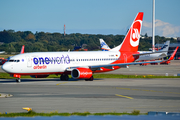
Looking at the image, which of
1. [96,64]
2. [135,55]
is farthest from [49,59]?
[135,55]

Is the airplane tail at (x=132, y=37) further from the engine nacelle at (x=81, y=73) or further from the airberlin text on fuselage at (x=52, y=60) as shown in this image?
the airberlin text on fuselage at (x=52, y=60)

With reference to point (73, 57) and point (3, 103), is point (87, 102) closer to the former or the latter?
point (3, 103)

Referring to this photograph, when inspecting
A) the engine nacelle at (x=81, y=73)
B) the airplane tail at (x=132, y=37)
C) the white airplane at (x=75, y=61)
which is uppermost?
the airplane tail at (x=132, y=37)

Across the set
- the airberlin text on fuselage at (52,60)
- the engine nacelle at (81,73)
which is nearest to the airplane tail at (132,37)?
the engine nacelle at (81,73)

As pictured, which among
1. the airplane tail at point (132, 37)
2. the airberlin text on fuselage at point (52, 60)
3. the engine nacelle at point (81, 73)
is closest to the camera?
the airberlin text on fuselage at point (52, 60)

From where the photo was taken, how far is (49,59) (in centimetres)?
4066

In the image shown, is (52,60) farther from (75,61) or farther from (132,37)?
(132,37)

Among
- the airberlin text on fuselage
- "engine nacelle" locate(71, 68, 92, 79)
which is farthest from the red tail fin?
the airberlin text on fuselage

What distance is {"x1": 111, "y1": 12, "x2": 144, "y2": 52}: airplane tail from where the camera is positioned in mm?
48469

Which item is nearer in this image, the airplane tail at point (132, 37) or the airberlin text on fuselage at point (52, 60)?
the airberlin text on fuselage at point (52, 60)

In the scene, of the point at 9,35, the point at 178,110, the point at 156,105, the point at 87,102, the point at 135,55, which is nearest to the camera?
the point at 178,110

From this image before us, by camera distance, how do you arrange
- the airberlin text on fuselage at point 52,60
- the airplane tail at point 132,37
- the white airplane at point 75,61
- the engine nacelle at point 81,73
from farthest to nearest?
the airplane tail at point 132,37 < the engine nacelle at point 81,73 < the airberlin text on fuselage at point 52,60 < the white airplane at point 75,61

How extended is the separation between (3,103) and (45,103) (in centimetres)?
307

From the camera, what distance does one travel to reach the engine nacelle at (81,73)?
40062 mm
